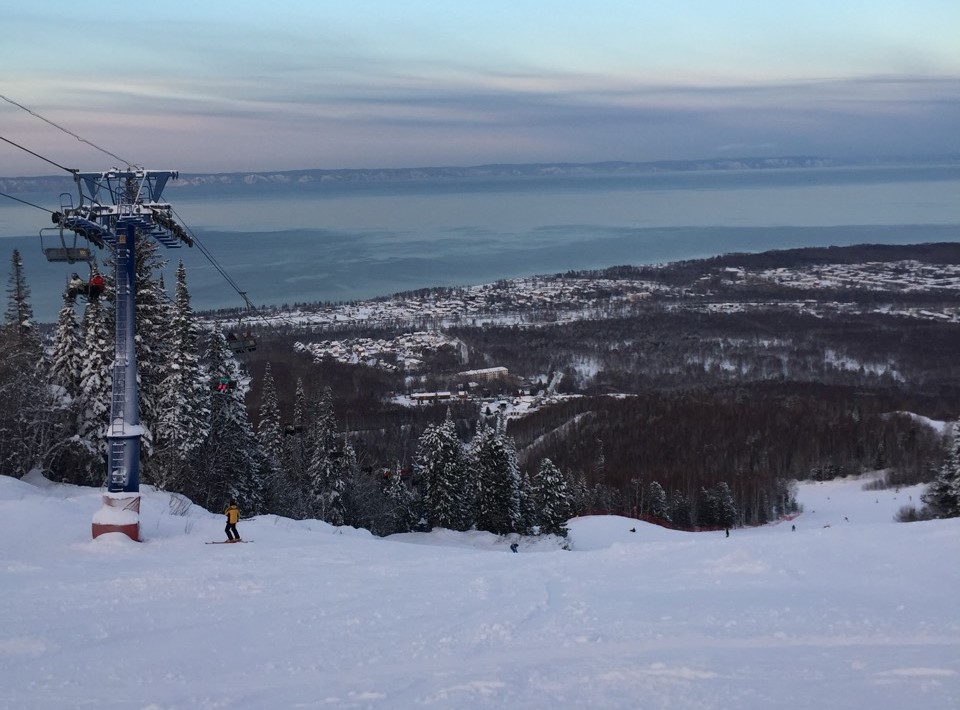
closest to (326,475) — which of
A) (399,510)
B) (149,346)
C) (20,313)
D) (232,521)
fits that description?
(399,510)

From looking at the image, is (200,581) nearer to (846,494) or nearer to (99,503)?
(99,503)

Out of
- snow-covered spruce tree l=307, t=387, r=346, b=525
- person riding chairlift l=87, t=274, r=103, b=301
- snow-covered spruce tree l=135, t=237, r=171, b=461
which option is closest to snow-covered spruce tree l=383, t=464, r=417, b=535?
snow-covered spruce tree l=307, t=387, r=346, b=525

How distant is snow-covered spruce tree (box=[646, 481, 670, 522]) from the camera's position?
36.1 metres

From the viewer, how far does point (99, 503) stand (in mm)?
14094

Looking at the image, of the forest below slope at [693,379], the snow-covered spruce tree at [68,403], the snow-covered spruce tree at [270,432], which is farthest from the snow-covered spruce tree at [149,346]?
the forest below slope at [693,379]

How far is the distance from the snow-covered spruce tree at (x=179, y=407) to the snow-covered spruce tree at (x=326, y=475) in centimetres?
543

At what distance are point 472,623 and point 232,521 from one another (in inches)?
203

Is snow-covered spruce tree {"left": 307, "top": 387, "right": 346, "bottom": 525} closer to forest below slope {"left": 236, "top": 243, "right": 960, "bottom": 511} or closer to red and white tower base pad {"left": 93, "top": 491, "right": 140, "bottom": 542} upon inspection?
forest below slope {"left": 236, "top": 243, "right": 960, "bottom": 511}

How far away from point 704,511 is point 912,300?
298ft

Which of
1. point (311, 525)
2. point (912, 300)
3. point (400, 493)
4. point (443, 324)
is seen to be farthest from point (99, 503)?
point (912, 300)

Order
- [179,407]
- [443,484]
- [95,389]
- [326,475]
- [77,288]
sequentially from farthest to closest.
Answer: [443,484]
[326,475]
[179,407]
[95,389]
[77,288]

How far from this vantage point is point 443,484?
26.9 m

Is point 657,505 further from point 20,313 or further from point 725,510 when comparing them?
point 20,313

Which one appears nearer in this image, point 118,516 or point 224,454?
point 118,516
